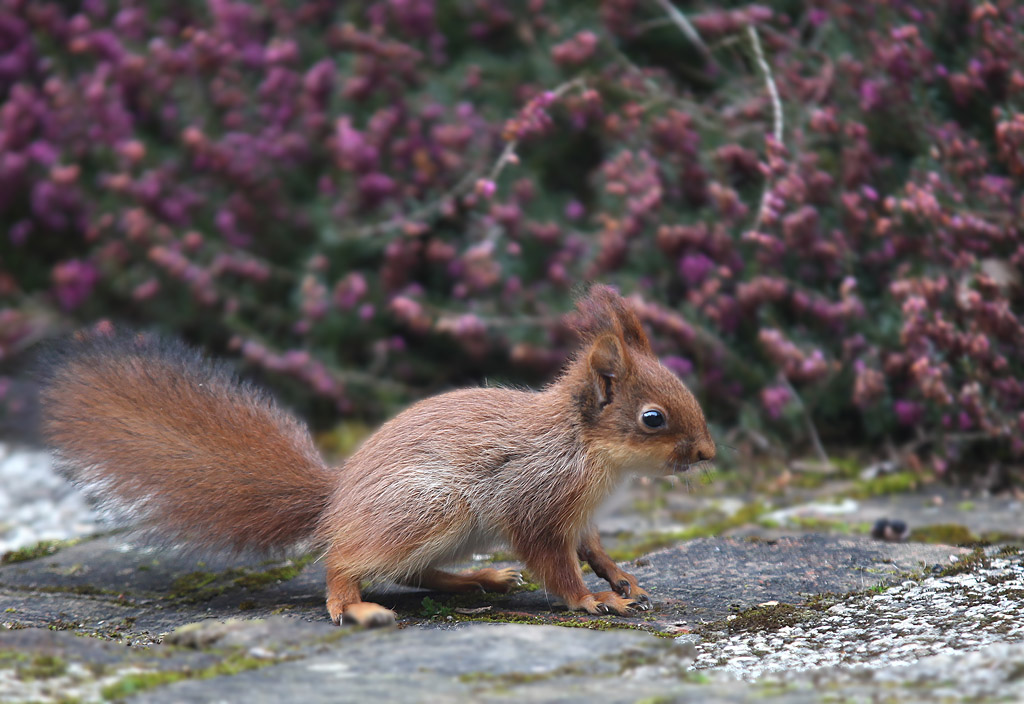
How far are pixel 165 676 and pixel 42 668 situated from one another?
0.82ft

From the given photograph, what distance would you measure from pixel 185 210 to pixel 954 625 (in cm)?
506

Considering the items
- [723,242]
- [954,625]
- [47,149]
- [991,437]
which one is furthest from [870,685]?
[47,149]

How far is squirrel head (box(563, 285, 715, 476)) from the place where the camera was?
316 centimetres

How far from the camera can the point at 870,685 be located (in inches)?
78.5

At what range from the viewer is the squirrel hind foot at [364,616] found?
8.59 feet

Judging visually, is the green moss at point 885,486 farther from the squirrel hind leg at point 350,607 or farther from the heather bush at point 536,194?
the squirrel hind leg at point 350,607

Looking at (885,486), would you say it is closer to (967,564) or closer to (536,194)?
(967,564)

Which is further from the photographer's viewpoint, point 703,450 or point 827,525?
point 827,525

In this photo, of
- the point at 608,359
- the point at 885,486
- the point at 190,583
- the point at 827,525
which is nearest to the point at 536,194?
the point at 885,486

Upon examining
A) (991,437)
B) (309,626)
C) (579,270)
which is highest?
(579,270)

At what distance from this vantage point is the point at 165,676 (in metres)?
2.11

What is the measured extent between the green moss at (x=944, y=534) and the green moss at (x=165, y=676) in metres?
2.63

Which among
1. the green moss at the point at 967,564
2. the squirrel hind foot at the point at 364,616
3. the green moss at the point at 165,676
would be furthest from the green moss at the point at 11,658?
the green moss at the point at 967,564

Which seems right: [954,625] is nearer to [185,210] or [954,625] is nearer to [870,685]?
[870,685]
